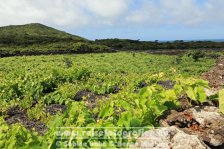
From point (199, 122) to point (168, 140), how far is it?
3.44 ft

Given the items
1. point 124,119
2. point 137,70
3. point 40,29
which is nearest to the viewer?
point 124,119

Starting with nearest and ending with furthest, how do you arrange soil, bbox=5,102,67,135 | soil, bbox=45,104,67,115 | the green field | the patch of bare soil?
the green field < soil, bbox=5,102,67,135 < the patch of bare soil < soil, bbox=45,104,67,115

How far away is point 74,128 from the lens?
17.8ft

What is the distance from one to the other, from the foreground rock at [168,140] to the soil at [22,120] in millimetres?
5229

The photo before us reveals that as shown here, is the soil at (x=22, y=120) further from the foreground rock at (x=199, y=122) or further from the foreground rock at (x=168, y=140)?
the foreground rock at (x=168, y=140)

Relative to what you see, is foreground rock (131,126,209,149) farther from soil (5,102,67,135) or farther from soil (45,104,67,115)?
soil (45,104,67,115)

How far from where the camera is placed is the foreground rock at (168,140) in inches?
202

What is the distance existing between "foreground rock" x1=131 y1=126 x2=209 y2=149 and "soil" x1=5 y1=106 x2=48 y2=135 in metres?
5.23

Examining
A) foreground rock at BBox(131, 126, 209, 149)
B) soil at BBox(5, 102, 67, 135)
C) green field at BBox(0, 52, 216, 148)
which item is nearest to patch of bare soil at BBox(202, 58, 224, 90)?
green field at BBox(0, 52, 216, 148)

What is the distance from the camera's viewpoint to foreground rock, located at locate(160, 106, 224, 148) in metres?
5.69

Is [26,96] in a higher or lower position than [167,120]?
lower

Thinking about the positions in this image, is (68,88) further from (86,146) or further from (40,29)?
(40,29)

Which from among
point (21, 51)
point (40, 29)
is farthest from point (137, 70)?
point (40, 29)

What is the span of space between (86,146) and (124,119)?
0.78 metres
